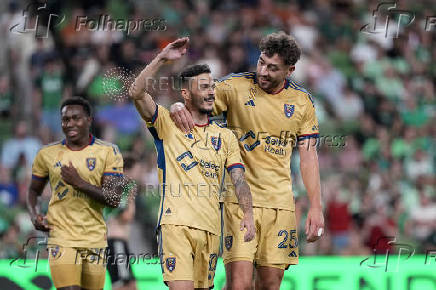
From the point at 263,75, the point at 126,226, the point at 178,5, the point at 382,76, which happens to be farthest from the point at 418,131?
the point at 263,75

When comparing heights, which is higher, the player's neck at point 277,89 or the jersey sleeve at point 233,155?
the player's neck at point 277,89

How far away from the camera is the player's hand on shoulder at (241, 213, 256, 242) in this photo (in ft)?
22.2

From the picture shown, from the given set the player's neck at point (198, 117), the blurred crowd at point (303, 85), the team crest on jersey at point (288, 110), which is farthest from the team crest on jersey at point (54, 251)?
the blurred crowd at point (303, 85)

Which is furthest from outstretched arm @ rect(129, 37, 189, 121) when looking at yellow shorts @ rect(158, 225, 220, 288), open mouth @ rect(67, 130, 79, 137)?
open mouth @ rect(67, 130, 79, 137)

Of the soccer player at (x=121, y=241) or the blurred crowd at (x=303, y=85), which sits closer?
the soccer player at (x=121, y=241)

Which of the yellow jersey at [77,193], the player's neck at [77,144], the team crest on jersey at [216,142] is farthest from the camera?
the player's neck at [77,144]

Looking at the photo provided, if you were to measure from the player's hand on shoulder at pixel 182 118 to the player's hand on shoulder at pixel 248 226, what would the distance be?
2.91 feet

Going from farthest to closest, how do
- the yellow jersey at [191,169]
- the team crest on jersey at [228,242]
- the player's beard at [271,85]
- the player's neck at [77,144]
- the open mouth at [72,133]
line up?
the player's neck at [77,144], the open mouth at [72,133], the player's beard at [271,85], the team crest on jersey at [228,242], the yellow jersey at [191,169]

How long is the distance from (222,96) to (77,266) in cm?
231

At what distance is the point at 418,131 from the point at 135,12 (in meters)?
5.70

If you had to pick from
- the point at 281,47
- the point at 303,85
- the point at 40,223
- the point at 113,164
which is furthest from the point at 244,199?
the point at 303,85

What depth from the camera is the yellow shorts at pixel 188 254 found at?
6723 millimetres

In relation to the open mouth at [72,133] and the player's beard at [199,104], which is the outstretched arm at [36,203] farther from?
the player's beard at [199,104]

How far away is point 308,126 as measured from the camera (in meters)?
7.79
